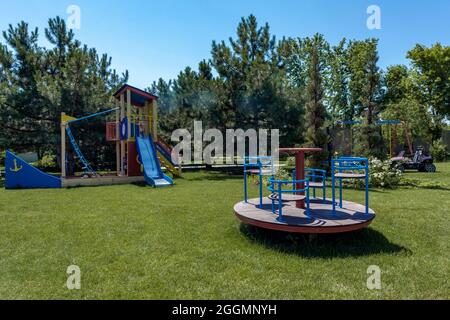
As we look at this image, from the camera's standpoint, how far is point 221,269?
13.0 ft

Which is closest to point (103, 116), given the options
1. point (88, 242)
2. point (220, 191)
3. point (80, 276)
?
point (220, 191)

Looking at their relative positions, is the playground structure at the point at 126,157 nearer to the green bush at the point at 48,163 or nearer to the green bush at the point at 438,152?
the green bush at the point at 48,163

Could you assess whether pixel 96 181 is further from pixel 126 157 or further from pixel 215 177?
pixel 215 177

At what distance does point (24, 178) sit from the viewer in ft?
39.0

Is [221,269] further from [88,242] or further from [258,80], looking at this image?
[258,80]

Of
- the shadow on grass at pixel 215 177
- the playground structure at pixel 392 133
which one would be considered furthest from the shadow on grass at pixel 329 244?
the playground structure at pixel 392 133

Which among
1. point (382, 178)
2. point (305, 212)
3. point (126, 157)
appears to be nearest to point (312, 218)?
point (305, 212)

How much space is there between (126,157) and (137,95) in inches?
124

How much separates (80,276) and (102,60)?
19.3 m

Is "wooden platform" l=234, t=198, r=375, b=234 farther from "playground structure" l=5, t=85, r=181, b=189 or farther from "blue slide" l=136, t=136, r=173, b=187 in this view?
"playground structure" l=5, t=85, r=181, b=189

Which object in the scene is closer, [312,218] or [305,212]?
[312,218]

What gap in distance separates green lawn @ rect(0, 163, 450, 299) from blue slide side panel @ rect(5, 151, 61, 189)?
15.7 ft

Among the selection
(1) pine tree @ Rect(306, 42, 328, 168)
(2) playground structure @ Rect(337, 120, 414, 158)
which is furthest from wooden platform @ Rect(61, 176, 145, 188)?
(2) playground structure @ Rect(337, 120, 414, 158)

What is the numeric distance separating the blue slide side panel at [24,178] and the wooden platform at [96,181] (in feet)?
1.19
